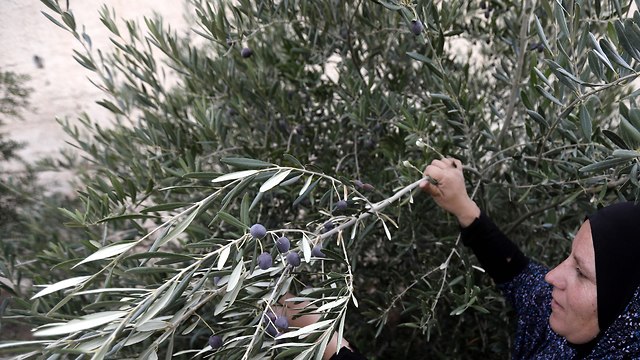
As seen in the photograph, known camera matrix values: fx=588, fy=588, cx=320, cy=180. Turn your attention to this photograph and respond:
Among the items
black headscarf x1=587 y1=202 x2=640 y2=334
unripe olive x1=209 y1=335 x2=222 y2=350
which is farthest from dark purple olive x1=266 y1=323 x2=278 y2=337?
black headscarf x1=587 y1=202 x2=640 y2=334

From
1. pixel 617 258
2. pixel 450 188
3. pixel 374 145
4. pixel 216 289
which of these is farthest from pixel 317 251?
pixel 374 145

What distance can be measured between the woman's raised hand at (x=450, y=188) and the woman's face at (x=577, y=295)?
293 millimetres

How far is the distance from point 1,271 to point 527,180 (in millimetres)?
1439

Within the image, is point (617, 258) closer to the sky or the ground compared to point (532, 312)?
closer to the sky

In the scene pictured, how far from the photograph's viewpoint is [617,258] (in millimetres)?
1057

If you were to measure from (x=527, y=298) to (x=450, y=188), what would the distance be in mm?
330

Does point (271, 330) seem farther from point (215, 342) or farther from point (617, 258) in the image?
point (617, 258)

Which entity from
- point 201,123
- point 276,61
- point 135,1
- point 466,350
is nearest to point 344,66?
point 276,61

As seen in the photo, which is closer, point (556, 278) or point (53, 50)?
point (556, 278)

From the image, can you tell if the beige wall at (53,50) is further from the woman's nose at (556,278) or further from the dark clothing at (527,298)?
the woman's nose at (556,278)

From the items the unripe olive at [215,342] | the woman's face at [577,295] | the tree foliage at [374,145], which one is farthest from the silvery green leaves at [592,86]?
the unripe olive at [215,342]

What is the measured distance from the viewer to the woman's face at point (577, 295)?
1.09m

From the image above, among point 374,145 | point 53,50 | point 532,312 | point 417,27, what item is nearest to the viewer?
point 417,27

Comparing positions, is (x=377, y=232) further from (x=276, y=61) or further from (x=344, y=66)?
(x=276, y=61)
